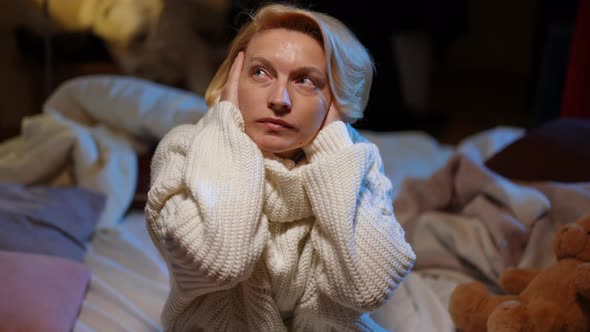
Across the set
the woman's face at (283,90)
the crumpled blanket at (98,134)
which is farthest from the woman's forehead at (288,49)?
the crumpled blanket at (98,134)

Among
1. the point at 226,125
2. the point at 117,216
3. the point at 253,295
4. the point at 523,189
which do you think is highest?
the point at 226,125

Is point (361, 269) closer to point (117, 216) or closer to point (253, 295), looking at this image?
point (253, 295)

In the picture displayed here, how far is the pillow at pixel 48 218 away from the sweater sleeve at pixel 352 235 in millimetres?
639

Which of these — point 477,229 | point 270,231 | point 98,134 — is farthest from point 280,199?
point 98,134

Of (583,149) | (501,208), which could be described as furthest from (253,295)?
(583,149)

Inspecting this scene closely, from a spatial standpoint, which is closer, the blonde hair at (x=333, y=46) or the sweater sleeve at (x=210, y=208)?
the sweater sleeve at (x=210, y=208)

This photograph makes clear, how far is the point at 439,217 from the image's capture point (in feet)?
4.57

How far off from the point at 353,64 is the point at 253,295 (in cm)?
35

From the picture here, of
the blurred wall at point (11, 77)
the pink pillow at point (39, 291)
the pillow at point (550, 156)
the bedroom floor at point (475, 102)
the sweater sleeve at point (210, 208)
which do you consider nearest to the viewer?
the sweater sleeve at point (210, 208)

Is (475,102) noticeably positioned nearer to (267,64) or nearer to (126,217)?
(126,217)

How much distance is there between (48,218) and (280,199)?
67cm

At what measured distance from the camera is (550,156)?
1506 mm

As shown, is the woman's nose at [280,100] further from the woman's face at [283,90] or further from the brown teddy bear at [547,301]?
the brown teddy bear at [547,301]

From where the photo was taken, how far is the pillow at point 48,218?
4.05ft
